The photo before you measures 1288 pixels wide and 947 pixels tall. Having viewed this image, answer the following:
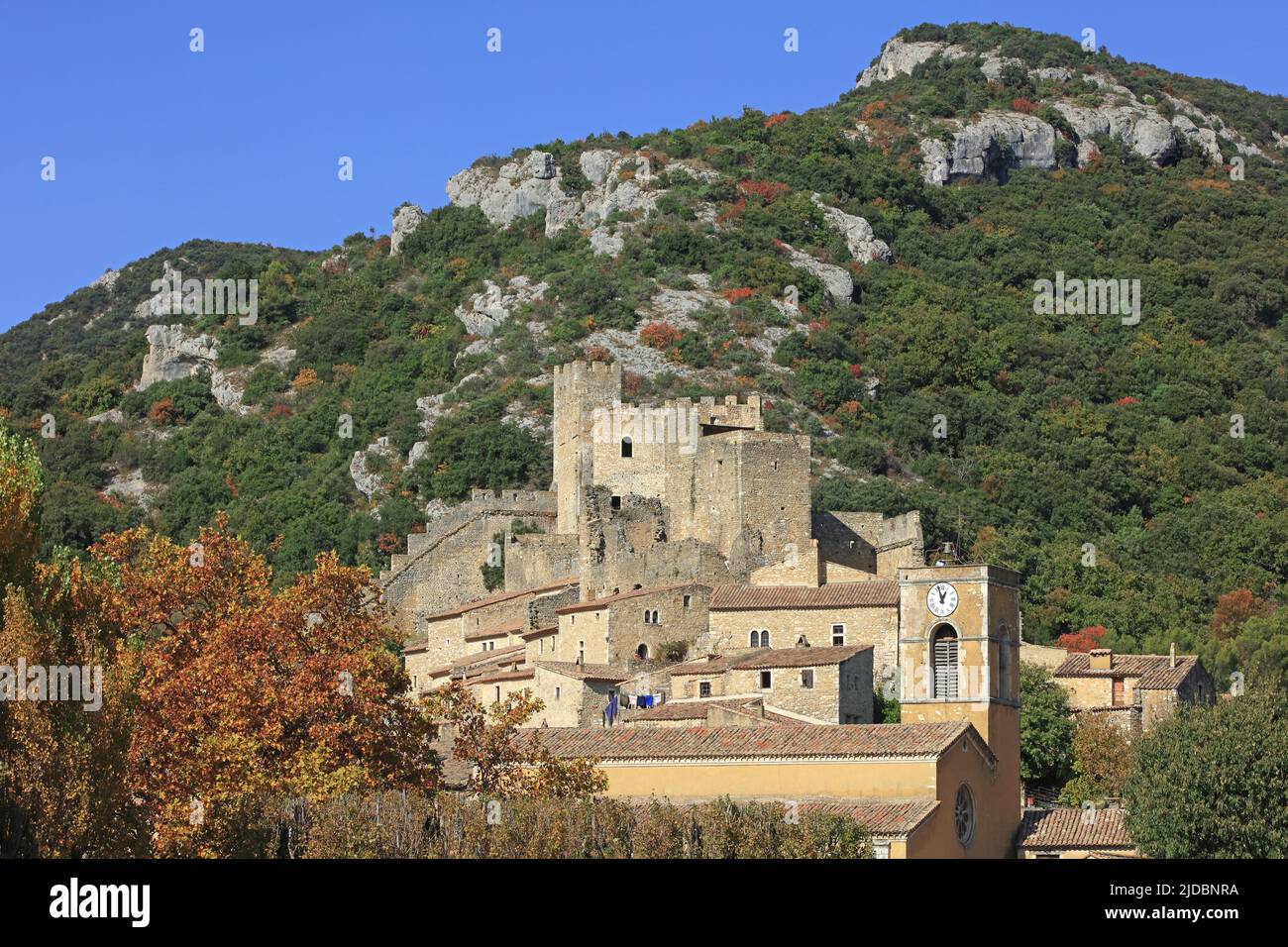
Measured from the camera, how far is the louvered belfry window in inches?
1870

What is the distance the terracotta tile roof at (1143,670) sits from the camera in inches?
2255

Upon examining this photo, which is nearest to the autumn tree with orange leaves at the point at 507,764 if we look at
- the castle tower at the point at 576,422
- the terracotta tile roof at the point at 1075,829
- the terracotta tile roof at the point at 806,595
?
the terracotta tile roof at the point at 1075,829

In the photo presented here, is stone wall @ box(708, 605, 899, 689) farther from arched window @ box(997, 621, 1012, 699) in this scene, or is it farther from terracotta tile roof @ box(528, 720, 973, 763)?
terracotta tile roof @ box(528, 720, 973, 763)

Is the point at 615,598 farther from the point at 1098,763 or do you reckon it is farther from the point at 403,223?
the point at 403,223

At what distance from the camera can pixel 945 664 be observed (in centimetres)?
4788

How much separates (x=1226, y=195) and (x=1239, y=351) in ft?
71.2

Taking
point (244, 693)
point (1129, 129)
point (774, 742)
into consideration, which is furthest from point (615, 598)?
point (1129, 129)

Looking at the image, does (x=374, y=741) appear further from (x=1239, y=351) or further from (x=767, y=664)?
(x=1239, y=351)

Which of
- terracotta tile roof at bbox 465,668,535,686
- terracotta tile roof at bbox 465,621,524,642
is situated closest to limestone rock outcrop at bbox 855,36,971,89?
terracotta tile roof at bbox 465,621,524,642

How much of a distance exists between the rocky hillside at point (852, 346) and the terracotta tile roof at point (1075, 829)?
19532 millimetres

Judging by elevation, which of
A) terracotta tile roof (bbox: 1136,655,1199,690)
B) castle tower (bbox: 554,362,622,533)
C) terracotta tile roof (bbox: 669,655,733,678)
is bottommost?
terracotta tile roof (bbox: 1136,655,1199,690)

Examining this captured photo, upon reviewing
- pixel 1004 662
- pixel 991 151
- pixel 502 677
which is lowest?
pixel 502 677

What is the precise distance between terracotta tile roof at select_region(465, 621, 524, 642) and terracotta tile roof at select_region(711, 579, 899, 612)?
322 inches

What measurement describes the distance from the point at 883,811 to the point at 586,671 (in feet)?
52.0
